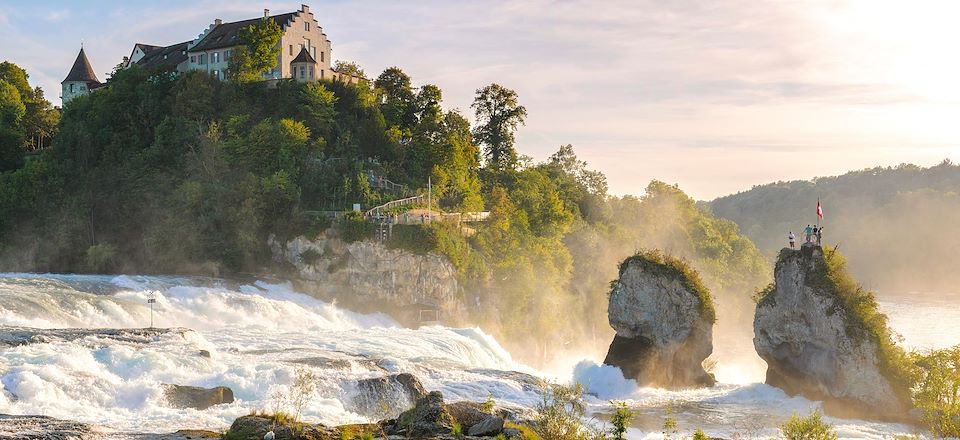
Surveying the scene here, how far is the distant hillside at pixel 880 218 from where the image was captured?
419 feet

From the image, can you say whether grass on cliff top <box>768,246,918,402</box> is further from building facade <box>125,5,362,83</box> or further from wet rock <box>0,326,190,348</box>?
building facade <box>125,5,362,83</box>

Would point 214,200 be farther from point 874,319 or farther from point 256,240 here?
point 874,319

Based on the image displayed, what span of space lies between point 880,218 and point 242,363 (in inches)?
5387

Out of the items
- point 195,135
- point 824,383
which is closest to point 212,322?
point 195,135

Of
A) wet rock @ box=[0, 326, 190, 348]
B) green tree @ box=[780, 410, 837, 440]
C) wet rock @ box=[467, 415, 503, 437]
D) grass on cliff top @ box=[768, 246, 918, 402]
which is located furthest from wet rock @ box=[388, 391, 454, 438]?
grass on cliff top @ box=[768, 246, 918, 402]

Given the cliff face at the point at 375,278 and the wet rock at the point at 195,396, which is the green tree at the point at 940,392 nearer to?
the wet rock at the point at 195,396

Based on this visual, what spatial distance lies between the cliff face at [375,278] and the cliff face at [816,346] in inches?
915

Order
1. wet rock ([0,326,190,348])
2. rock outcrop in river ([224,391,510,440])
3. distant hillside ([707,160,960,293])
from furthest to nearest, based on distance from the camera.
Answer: distant hillside ([707,160,960,293]) → wet rock ([0,326,190,348]) → rock outcrop in river ([224,391,510,440])

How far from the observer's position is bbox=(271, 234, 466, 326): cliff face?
5794 cm

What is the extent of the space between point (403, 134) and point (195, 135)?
672 inches

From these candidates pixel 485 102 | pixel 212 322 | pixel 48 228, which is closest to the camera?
pixel 212 322

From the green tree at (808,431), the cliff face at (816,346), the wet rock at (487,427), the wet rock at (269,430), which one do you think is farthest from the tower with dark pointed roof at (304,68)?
the green tree at (808,431)

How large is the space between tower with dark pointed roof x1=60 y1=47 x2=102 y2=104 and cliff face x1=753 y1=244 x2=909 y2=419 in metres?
73.9

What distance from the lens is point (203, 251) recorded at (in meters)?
61.1
